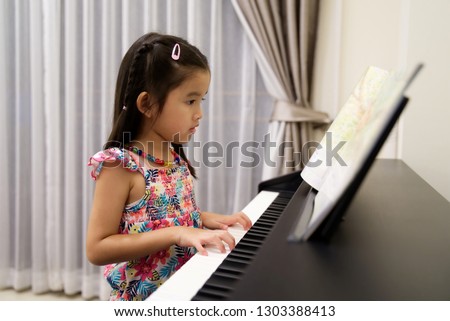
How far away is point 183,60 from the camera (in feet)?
3.30

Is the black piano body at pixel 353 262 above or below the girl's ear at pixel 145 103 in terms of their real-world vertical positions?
below

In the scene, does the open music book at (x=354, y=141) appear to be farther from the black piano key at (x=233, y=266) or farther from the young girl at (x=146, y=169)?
the young girl at (x=146, y=169)

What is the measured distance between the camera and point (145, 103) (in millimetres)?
1015

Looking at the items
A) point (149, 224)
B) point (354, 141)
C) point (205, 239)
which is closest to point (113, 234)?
point (149, 224)

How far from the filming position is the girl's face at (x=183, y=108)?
100 cm

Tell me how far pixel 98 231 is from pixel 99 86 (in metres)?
1.28

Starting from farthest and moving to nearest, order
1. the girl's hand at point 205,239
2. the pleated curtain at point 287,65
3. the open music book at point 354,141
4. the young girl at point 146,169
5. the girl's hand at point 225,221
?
the pleated curtain at point 287,65
the girl's hand at point 225,221
the young girl at point 146,169
the girl's hand at point 205,239
the open music book at point 354,141

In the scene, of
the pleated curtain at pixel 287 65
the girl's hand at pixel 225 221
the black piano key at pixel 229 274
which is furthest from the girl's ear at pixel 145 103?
the pleated curtain at pixel 287 65

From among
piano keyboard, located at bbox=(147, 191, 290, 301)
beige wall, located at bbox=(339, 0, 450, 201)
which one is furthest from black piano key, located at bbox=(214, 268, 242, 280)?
beige wall, located at bbox=(339, 0, 450, 201)

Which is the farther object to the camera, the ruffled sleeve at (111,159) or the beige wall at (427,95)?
the beige wall at (427,95)

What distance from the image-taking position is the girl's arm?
90cm

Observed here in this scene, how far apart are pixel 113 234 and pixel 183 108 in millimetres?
350

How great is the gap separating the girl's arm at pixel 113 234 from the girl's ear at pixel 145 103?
17 cm

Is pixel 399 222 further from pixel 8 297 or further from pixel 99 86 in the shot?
pixel 8 297
